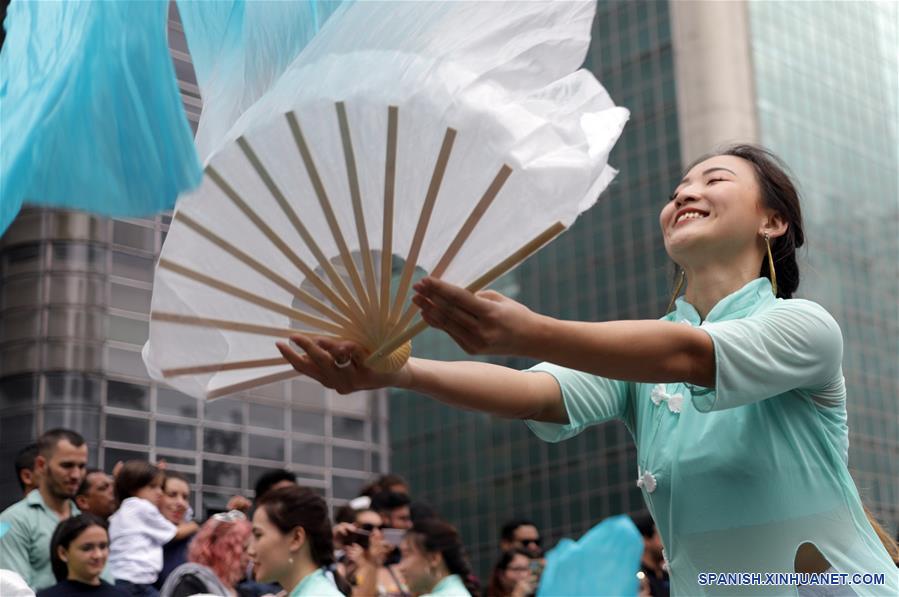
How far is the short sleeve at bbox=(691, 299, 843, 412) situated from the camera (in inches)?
87.7

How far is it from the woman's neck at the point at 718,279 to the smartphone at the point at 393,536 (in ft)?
14.4

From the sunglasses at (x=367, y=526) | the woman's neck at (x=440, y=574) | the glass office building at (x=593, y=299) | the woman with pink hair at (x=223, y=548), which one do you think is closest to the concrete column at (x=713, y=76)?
the glass office building at (x=593, y=299)

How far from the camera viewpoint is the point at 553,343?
2066 millimetres

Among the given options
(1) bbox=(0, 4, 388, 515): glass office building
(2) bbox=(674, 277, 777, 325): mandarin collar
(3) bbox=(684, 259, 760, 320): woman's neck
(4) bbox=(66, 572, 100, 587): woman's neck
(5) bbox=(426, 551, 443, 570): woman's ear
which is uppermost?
(1) bbox=(0, 4, 388, 515): glass office building

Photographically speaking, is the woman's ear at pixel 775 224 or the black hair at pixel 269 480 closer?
the woman's ear at pixel 775 224

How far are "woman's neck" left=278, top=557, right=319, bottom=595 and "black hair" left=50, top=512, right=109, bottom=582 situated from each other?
3.13 feet

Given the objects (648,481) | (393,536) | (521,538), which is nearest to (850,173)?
(521,538)

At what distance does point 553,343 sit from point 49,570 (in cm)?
437

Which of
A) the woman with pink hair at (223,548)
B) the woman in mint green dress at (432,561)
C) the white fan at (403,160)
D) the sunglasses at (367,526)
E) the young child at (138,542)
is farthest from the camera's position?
the sunglasses at (367,526)

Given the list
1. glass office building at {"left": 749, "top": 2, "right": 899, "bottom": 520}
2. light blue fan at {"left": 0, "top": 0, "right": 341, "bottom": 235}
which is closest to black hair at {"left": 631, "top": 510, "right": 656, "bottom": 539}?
light blue fan at {"left": 0, "top": 0, "right": 341, "bottom": 235}

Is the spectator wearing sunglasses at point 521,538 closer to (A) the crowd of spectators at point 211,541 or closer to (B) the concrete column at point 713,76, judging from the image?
(A) the crowd of spectators at point 211,541

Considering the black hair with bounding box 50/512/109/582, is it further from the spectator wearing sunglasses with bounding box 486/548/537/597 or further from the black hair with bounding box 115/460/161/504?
the spectator wearing sunglasses with bounding box 486/548/537/597

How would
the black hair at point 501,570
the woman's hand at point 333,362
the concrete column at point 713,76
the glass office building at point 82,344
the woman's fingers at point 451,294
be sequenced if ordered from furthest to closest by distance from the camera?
the concrete column at point 713,76, the glass office building at point 82,344, the black hair at point 501,570, the woman's hand at point 333,362, the woman's fingers at point 451,294

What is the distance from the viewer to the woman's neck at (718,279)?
2.62 metres
